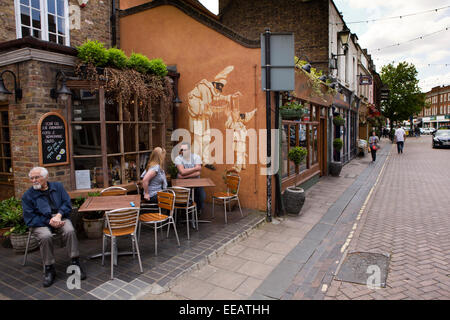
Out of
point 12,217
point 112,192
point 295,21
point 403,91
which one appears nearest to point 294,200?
point 112,192

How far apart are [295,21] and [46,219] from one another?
12052mm

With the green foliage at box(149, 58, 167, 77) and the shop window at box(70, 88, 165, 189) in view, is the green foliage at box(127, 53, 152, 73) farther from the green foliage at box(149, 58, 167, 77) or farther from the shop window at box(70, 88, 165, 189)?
the shop window at box(70, 88, 165, 189)

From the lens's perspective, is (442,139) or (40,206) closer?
(40,206)

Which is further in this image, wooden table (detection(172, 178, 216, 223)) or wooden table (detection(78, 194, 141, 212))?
wooden table (detection(172, 178, 216, 223))

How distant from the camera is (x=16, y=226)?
4.78 meters

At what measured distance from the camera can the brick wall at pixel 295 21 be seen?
12.3 m

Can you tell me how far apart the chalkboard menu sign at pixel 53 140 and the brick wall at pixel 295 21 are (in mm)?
8961

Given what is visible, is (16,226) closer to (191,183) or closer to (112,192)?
(112,192)

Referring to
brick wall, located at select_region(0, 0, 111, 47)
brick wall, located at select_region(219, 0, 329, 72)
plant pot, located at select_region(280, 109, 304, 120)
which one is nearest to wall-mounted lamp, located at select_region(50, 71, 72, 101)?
brick wall, located at select_region(0, 0, 111, 47)

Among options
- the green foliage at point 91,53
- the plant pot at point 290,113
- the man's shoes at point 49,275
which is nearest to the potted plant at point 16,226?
the man's shoes at point 49,275

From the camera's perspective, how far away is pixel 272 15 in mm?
13203

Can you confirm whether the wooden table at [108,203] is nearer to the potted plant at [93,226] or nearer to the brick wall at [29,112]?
the potted plant at [93,226]

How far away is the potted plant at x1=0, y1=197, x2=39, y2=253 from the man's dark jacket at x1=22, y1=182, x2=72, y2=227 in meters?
0.95

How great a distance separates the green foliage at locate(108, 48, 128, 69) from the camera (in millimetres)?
5969
